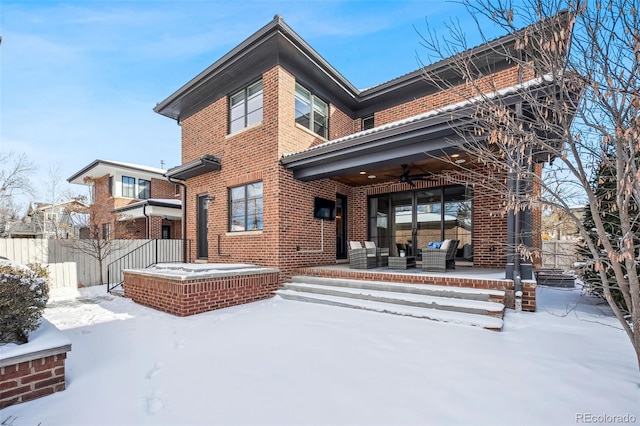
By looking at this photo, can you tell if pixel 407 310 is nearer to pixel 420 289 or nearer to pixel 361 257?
pixel 420 289

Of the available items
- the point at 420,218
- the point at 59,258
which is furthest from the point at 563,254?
the point at 59,258

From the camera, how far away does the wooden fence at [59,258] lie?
360 inches

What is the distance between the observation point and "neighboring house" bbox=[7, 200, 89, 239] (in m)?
14.7

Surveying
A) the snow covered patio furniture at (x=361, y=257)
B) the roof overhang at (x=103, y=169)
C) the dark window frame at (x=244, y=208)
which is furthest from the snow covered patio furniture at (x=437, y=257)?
the roof overhang at (x=103, y=169)

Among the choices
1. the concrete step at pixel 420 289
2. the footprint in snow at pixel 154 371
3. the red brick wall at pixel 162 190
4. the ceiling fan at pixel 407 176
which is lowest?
the footprint in snow at pixel 154 371

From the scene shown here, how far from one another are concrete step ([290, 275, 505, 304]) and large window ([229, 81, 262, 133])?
15.8 ft

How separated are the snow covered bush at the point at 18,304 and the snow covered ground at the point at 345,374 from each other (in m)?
0.68

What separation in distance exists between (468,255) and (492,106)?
6.54 metres

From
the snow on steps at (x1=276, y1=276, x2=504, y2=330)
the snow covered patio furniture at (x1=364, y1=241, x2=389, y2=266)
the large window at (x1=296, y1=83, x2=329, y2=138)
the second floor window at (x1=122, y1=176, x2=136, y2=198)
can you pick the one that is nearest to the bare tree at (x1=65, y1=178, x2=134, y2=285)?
the second floor window at (x1=122, y1=176, x2=136, y2=198)

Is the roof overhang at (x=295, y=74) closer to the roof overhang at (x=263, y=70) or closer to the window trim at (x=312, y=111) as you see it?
the roof overhang at (x=263, y=70)

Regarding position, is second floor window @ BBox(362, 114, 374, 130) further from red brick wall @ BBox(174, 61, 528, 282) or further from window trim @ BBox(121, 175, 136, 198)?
window trim @ BBox(121, 175, 136, 198)

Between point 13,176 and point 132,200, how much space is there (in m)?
5.05

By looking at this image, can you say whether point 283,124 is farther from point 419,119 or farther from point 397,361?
point 397,361

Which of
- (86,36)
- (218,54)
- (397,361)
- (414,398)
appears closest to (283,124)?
(218,54)
